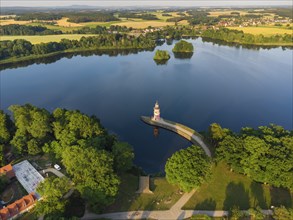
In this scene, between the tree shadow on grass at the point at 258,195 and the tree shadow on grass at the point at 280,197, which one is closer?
the tree shadow on grass at the point at 258,195

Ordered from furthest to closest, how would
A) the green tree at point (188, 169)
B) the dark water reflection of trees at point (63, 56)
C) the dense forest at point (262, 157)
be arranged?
the dark water reflection of trees at point (63, 56) < the dense forest at point (262, 157) < the green tree at point (188, 169)

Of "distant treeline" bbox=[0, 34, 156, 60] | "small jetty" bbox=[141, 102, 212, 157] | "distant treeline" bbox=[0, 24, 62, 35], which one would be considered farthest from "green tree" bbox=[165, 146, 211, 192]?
"distant treeline" bbox=[0, 24, 62, 35]

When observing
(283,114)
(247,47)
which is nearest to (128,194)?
(283,114)

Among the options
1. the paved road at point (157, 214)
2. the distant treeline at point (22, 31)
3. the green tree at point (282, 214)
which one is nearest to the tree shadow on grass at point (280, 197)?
the green tree at point (282, 214)

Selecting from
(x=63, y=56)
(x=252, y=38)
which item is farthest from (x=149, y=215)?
(x=252, y=38)

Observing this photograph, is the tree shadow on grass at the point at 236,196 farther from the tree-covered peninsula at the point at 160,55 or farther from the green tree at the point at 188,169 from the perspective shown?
the tree-covered peninsula at the point at 160,55

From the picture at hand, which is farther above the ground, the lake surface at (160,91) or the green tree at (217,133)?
the green tree at (217,133)

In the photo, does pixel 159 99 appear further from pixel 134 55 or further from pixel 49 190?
pixel 134 55
